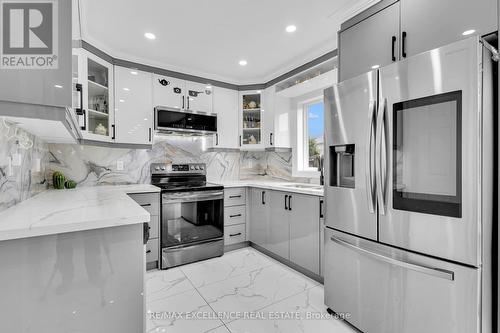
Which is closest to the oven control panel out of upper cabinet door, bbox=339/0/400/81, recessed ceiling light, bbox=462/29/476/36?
upper cabinet door, bbox=339/0/400/81

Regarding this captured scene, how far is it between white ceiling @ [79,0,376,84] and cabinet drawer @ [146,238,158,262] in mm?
2129

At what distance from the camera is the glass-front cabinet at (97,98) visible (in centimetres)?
242

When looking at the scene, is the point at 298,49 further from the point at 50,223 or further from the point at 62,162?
the point at 62,162

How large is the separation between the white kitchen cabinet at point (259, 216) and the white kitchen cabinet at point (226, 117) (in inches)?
32.7

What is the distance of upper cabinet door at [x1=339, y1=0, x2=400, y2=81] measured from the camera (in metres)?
1.57

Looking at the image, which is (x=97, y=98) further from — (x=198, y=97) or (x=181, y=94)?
(x=198, y=97)

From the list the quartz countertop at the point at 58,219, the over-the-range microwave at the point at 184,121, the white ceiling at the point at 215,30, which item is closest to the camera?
the quartz countertop at the point at 58,219

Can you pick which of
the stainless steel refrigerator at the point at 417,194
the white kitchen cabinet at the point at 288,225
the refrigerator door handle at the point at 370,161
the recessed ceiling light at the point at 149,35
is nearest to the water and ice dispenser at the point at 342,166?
the stainless steel refrigerator at the point at 417,194

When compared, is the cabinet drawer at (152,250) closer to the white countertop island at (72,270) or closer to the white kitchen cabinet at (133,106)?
the white kitchen cabinet at (133,106)

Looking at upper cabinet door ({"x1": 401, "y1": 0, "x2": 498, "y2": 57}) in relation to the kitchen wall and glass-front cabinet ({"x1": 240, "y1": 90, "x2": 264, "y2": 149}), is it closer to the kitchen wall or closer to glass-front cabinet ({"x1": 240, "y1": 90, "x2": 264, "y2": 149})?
glass-front cabinet ({"x1": 240, "y1": 90, "x2": 264, "y2": 149})

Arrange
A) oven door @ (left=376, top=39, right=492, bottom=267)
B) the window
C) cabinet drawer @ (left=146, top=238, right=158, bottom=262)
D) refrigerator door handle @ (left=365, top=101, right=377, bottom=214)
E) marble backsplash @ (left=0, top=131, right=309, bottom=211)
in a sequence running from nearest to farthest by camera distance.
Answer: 1. oven door @ (left=376, top=39, right=492, bottom=267)
2. marble backsplash @ (left=0, top=131, right=309, bottom=211)
3. refrigerator door handle @ (left=365, top=101, right=377, bottom=214)
4. cabinet drawer @ (left=146, top=238, right=158, bottom=262)
5. the window

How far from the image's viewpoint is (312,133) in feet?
11.2

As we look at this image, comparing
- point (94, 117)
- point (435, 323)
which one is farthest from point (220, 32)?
point (435, 323)

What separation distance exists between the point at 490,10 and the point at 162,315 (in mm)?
2759
